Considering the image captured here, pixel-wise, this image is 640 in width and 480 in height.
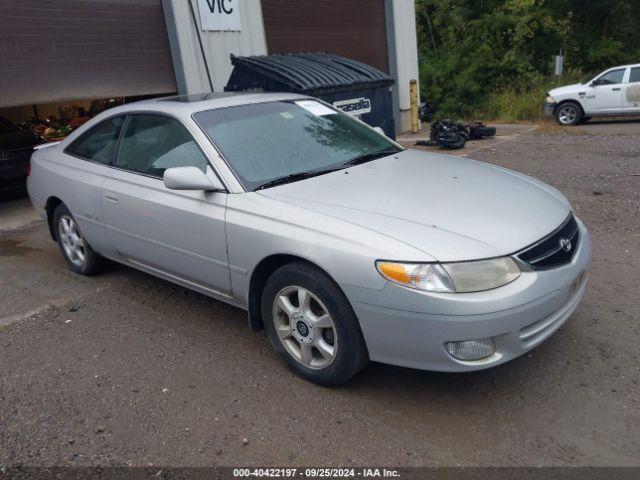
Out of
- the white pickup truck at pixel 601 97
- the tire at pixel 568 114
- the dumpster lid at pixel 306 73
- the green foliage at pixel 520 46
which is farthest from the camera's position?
the green foliage at pixel 520 46

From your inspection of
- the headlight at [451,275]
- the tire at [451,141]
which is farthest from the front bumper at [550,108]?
the headlight at [451,275]

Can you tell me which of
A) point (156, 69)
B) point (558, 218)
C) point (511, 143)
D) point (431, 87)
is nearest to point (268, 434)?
point (558, 218)

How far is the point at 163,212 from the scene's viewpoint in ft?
12.7

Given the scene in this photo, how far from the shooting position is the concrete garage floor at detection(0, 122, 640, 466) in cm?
276

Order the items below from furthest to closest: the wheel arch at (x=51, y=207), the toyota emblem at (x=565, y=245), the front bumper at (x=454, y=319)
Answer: the wheel arch at (x=51, y=207) → the toyota emblem at (x=565, y=245) → the front bumper at (x=454, y=319)

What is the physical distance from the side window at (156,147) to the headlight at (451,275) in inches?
61.4

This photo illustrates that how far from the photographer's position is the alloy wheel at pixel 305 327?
3131 millimetres

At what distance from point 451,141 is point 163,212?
7.70 m

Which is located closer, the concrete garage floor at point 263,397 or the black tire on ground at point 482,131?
the concrete garage floor at point 263,397

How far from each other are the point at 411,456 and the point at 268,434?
0.71 meters

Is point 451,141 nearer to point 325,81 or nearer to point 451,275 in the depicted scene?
point 325,81

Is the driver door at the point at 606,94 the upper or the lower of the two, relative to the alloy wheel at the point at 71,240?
lower

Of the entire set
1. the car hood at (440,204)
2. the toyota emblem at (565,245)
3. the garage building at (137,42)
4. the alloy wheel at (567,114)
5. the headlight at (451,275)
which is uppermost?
the garage building at (137,42)

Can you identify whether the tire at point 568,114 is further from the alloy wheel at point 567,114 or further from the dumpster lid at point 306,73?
the dumpster lid at point 306,73
